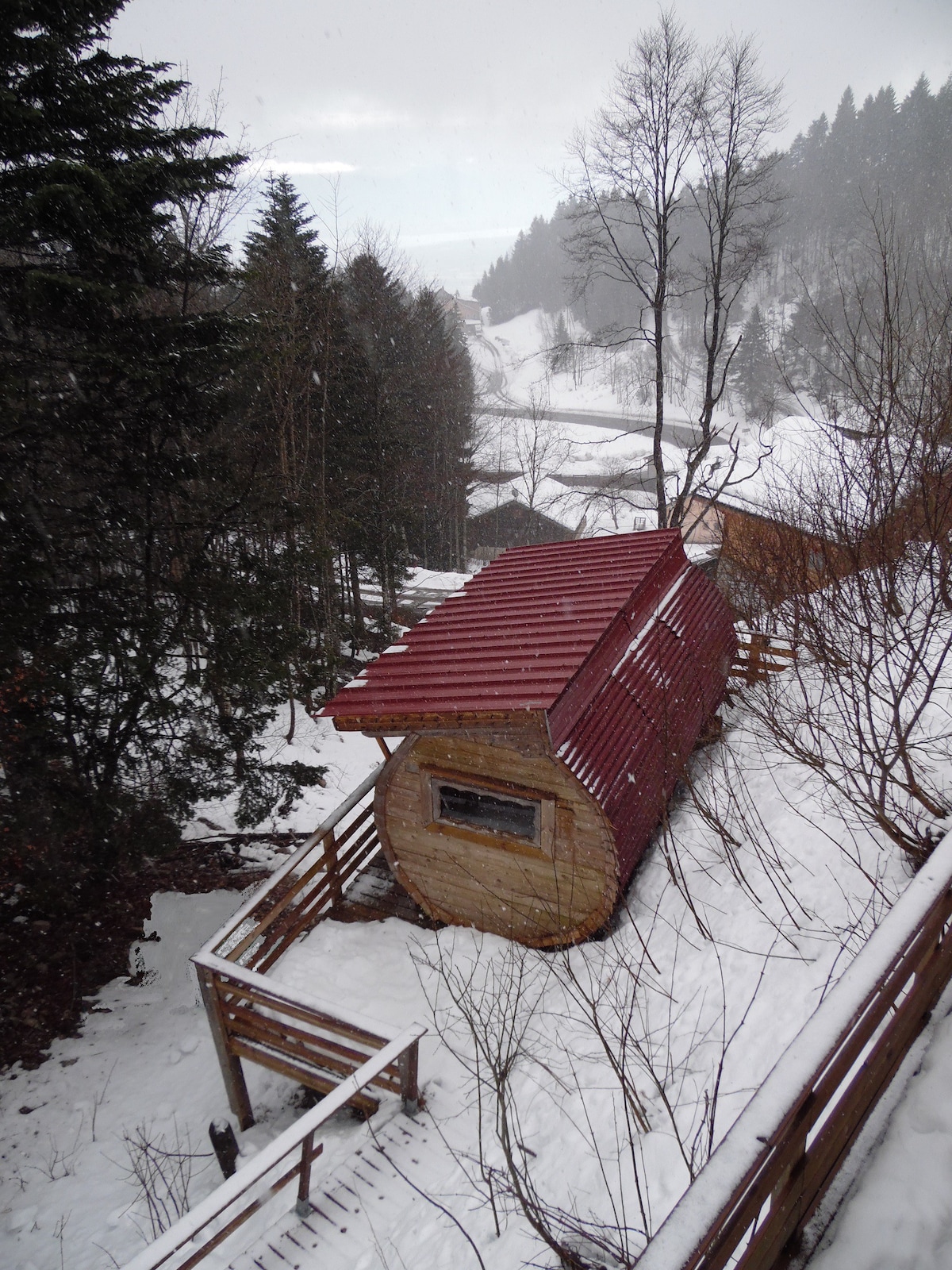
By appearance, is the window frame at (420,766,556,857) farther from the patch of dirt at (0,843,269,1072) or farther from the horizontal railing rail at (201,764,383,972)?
the patch of dirt at (0,843,269,1072)

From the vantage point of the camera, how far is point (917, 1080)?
2.87m

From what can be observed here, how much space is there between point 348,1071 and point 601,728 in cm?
372

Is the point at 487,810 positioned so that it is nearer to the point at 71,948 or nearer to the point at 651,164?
the point at 71,948

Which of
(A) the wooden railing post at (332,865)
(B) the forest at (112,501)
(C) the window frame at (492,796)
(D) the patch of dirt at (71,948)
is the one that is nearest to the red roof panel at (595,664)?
(C) the window frame at (492,796)

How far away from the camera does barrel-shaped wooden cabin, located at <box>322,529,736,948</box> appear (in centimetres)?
591

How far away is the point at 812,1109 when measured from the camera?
6.89 feet

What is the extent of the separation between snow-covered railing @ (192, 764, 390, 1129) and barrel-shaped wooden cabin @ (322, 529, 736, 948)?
106 centimetres

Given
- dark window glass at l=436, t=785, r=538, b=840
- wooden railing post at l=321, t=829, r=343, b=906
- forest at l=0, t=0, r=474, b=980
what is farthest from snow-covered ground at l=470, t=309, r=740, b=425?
wooden railing post at l=321, t=829, r=343, b=906

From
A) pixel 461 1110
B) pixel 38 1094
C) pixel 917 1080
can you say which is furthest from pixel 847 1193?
pixel 38 1094

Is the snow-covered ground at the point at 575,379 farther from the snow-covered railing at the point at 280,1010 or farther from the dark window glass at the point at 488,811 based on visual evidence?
the snow-covered railing at the point at 280,1010

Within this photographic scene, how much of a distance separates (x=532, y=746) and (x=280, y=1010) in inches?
122

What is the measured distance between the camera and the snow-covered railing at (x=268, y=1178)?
11.3 ft

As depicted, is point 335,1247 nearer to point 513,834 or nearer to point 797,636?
point 513,834

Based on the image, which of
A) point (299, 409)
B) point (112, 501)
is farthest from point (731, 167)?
point (112, 501)
